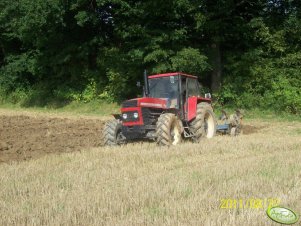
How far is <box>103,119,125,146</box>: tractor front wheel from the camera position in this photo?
11.6m

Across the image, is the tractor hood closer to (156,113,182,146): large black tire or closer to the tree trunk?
(156,113,182,146): large black tire

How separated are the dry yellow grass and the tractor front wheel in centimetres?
107

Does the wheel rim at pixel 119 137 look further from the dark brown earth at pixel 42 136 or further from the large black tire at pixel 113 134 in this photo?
the dark brown earth at pixel 42 136

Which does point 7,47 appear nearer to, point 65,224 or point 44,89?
point 44,89

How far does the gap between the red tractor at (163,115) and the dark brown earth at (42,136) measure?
1131mm

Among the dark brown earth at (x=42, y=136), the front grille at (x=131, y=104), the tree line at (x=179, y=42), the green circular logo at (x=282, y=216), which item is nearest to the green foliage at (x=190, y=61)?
the tree line at (x=179, y=42)

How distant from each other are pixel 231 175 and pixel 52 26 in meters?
18.8

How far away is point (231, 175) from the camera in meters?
7.09

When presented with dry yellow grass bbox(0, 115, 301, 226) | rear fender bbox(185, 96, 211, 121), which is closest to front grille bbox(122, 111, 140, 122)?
dry yellow grass bbox(0, 115, 301, 226)

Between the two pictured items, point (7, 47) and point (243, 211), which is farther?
point (7, 47)

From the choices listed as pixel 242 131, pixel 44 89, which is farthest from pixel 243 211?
pixel 44 89

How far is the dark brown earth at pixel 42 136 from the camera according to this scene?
11.2 m

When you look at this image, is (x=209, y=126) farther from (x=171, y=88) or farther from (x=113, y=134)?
(x=113, y=134)

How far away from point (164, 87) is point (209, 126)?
1878mm
